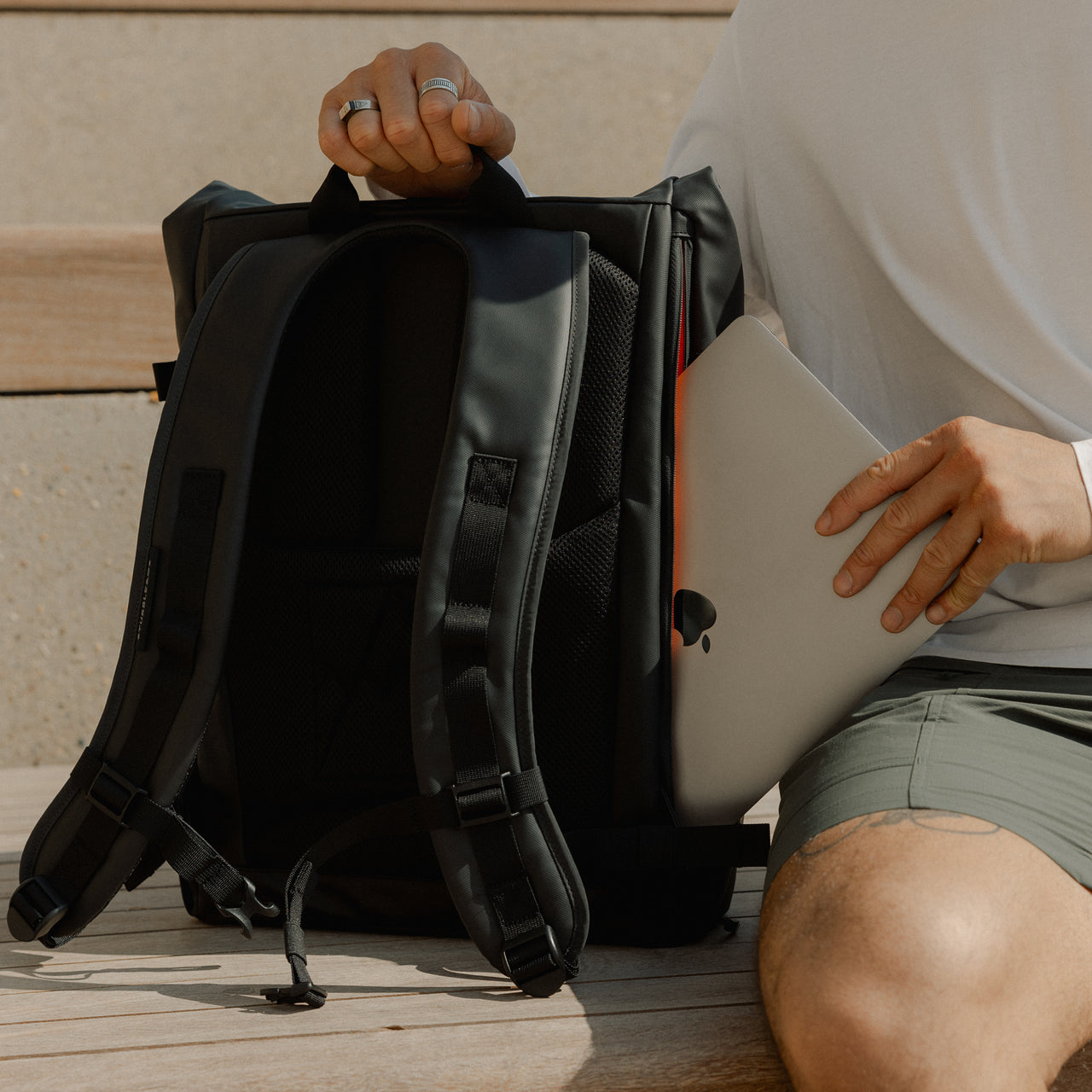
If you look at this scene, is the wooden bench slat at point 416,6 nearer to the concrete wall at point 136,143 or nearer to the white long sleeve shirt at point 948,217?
the concrete wall at point 136,143

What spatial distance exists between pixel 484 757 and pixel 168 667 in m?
0.26

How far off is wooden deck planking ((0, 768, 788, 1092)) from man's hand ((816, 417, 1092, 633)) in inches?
13.4

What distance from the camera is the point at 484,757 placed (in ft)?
2.53

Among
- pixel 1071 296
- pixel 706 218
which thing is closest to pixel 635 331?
pixel 706 218

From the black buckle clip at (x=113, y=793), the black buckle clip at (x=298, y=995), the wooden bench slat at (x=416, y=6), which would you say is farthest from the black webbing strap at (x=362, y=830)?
the wooden bench slat at (x=416, y=6)

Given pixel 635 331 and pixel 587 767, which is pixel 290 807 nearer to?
pixel 587 767

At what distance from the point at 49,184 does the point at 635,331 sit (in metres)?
1.56

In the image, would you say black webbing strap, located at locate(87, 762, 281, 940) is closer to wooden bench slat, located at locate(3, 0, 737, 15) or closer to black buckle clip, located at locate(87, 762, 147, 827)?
black buckle clip, located at locate(87, 762, 147, 827)

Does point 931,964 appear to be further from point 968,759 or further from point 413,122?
point 413,122

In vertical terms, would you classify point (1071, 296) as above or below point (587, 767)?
above

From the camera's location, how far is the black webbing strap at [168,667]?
0.80 metres

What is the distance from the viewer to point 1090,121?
812 mm

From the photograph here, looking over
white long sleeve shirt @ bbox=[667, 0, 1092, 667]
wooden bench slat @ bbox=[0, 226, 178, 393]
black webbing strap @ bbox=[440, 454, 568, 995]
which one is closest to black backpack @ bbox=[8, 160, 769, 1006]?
black webbing strap @ bbox=[440, 454, 568, 995]

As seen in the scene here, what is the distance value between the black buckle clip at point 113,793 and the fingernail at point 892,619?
1.97 ft
